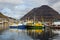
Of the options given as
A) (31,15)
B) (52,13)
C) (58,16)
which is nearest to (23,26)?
(31,15)

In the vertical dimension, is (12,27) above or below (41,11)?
below

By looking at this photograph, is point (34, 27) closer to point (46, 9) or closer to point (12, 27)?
point (12, 27)

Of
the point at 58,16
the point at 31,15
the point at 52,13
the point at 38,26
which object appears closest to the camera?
the point at 38,26

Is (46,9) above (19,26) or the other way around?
above

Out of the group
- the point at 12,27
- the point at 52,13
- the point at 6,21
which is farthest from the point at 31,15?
the point at 52,13

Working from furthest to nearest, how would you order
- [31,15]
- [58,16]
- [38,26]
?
[58,16]
[31,15]
[38,26]

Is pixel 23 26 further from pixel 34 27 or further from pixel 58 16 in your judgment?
pixel 58 16

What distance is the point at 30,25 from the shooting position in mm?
24094

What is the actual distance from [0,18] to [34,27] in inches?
416

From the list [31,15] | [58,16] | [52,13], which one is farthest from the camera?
[52,13]

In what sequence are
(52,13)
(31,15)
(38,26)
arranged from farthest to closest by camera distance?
(52,13), (31,15), (38,26)

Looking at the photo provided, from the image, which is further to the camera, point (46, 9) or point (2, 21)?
point (46, 9)

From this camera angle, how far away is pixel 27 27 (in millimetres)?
24000

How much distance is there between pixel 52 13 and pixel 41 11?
8.61 ft
